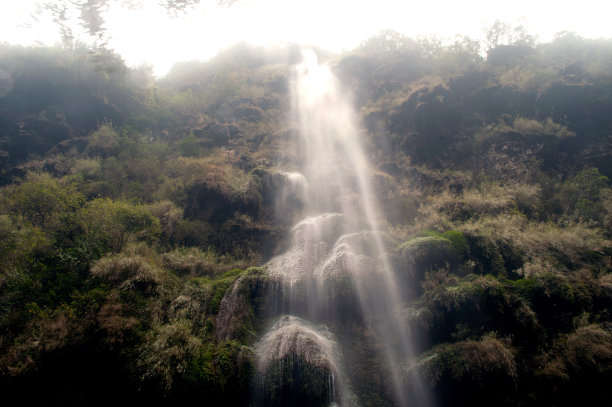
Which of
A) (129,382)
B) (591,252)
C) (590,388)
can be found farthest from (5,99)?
(591,252)

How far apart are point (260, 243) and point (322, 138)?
10.4 metres

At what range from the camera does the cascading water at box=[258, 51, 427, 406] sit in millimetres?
6484

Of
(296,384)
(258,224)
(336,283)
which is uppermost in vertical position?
(336,283)

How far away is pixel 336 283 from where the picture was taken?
8.56 metres

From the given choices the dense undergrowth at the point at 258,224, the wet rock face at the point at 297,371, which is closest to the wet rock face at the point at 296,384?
the wet rock face at the point at 297,371

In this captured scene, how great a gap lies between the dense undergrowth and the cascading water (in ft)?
1.69

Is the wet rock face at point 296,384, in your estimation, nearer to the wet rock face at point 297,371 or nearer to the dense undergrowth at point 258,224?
the wet rock face at point 297,371

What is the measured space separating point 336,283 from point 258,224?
5.51 meters

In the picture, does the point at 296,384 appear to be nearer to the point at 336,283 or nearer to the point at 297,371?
the point at 297,371

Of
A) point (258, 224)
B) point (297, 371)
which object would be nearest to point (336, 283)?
point (297, 371)

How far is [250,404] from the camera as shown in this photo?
584 centimetres

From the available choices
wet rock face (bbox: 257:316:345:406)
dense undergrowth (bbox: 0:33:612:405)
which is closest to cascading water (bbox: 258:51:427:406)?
wet rock face (bbox: 257:316:345:406)

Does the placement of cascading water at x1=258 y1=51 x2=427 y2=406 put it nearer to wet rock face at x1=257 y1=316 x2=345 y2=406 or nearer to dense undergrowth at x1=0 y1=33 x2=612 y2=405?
wet rock face at x1=257 y1=316 x2=345 y2=406

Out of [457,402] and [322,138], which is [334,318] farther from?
[322,138]
